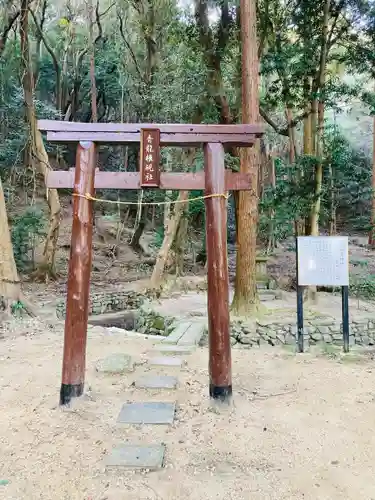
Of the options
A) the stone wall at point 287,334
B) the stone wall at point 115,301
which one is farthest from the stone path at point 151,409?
the stone wall at point 115,301

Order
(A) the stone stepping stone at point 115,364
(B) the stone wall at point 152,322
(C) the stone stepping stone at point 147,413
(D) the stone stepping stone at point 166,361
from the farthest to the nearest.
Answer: (B) the stone wall at point 152,322 < (D) the stone stepping stone at point 166,361 < (A) the stone stepping stone at point 115,364 < (C) the stone stepping stone at point 147,413

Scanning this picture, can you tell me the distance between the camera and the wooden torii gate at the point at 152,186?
11.3ft

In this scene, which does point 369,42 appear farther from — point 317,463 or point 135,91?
point 317,463

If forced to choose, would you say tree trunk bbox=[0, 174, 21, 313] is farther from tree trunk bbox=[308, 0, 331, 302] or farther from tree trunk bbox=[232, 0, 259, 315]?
tree trunk bbox=[308, 0, 331, 302]

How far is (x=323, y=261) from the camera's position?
17.4 ft

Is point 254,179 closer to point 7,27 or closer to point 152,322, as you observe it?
point 152,322

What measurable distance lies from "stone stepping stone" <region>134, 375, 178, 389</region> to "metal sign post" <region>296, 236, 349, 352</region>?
79.4 inches

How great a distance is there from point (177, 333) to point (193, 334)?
236 mm

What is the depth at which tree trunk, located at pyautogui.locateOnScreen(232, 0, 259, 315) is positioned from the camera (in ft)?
22.0

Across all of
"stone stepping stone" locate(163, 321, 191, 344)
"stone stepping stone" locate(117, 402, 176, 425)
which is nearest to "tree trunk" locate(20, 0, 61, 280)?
"stone stepping stone" locate(163, 321, 191, 344)

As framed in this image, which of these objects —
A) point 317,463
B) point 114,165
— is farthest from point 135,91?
point 317,463

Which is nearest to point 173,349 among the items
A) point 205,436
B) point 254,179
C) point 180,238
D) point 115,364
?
point 115,364

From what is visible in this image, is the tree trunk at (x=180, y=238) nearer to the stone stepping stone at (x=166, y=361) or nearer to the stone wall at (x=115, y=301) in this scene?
the stone wall at (x=115, y=301)

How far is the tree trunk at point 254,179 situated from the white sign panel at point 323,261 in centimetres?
156
